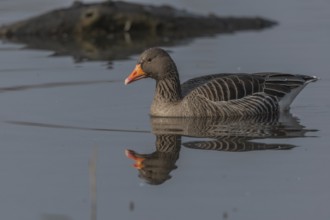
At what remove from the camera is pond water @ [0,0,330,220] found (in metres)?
11.6

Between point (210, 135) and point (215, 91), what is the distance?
1772 mm

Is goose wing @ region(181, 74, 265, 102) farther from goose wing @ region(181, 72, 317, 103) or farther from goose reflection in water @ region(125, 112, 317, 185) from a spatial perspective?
goose reflection in water @ region(125, 112, 317, 185)

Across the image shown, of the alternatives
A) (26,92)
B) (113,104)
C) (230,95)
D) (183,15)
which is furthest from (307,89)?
(183,15)

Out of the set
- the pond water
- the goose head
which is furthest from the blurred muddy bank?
the goose head

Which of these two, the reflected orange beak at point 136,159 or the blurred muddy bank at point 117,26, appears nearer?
the reflected orange beak at point 136,159

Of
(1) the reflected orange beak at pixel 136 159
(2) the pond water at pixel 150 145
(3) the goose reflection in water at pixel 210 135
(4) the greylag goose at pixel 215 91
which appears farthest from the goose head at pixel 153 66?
(1) the reflected orange beak at pixel 136 159

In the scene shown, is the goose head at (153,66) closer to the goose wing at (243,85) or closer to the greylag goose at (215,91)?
the greylag goose at (215,91)

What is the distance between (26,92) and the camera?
18438 mm

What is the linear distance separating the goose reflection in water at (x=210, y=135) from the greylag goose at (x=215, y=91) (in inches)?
6.8

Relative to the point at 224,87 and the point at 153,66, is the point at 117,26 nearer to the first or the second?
the point at 153,66

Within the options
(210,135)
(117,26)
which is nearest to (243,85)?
(210,135)

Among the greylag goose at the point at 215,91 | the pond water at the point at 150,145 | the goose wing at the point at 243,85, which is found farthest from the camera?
the goose wing at the point at 243,85

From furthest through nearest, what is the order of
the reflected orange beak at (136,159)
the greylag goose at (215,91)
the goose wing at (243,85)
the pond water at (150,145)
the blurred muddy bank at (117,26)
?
the blurred muddy bank at (117,26)
the goose wing at (243,85)
the greylag goose at (215,91)
the reflected orange beak at (136,159)
the pond water at (150,145)

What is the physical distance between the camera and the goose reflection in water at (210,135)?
13383 mm
